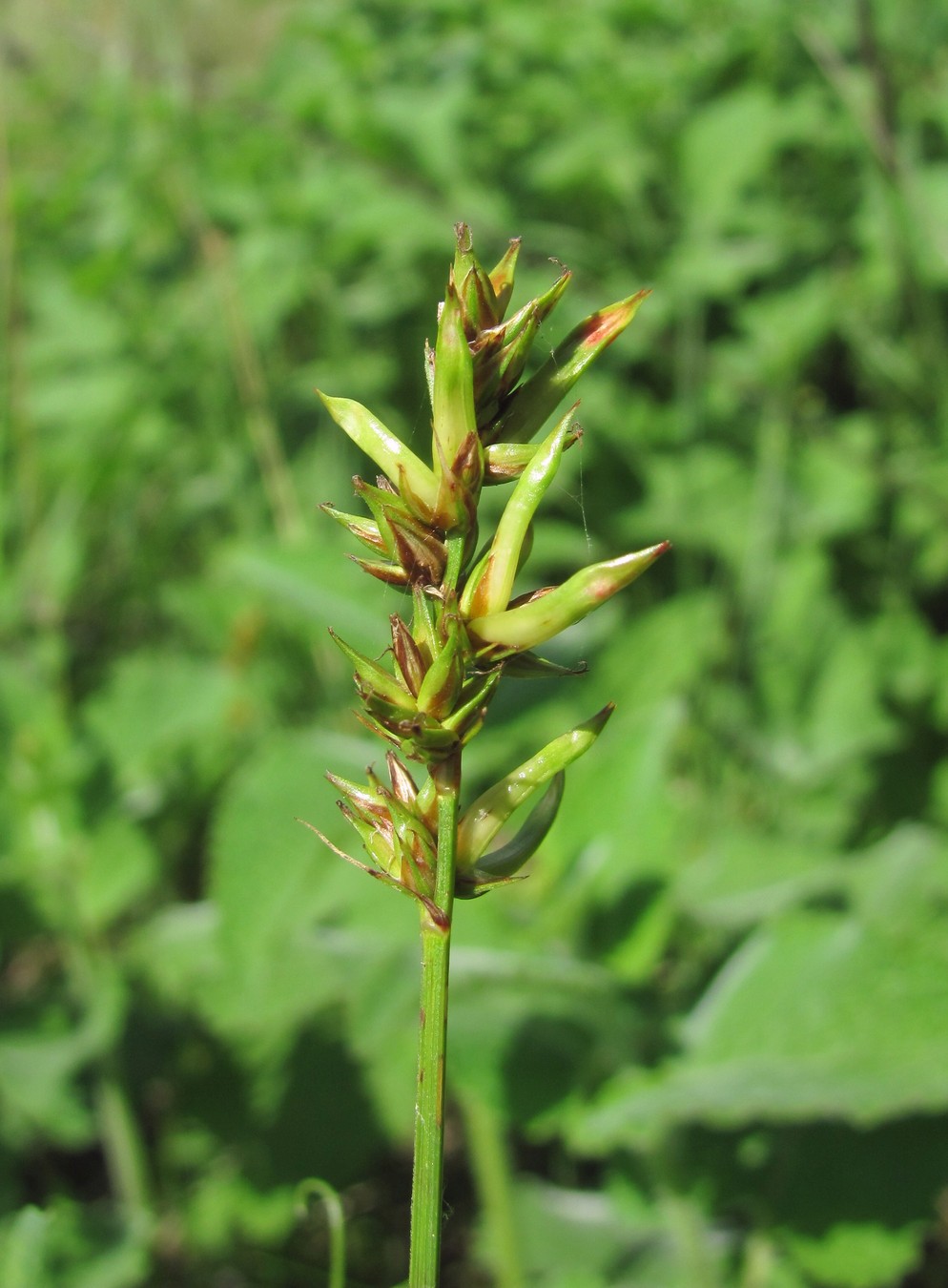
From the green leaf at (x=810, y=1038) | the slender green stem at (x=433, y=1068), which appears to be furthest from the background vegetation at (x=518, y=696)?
the slender green stem at (x=433, y=1068)

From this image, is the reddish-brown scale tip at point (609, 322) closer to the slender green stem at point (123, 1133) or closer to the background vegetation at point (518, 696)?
the background vegetation at point (518, 696)

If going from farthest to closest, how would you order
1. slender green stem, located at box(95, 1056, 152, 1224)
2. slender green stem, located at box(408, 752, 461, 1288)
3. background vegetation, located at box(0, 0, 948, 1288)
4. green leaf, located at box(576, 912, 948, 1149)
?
slender green stem, located at box(95, 1056, 152, 1224), background vegetation, located at box(0, 0, 948, 1288), green leaf, located at box(576, 912, 948, 1149), slender green stem, located at box(408, 752, 461, 1288)

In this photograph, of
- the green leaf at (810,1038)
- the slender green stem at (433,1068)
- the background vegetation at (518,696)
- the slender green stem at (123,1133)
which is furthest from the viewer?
the slender green stem at (123,1133)

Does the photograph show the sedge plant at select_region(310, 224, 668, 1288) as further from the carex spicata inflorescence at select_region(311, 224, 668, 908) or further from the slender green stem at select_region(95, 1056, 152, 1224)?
the slender green stem at select_region(95, 1056, 152, 1224)

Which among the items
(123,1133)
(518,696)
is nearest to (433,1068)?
(518,696)

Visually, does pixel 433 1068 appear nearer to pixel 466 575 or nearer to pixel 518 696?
pixel 466 575

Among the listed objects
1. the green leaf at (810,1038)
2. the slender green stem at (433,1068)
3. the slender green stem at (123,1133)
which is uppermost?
the slender green stem at (433,1068)

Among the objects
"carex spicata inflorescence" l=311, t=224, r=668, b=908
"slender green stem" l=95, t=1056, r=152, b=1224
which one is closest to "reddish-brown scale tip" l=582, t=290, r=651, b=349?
"carex spicata inflorescence" l=311, t=224, r=668, b=908
